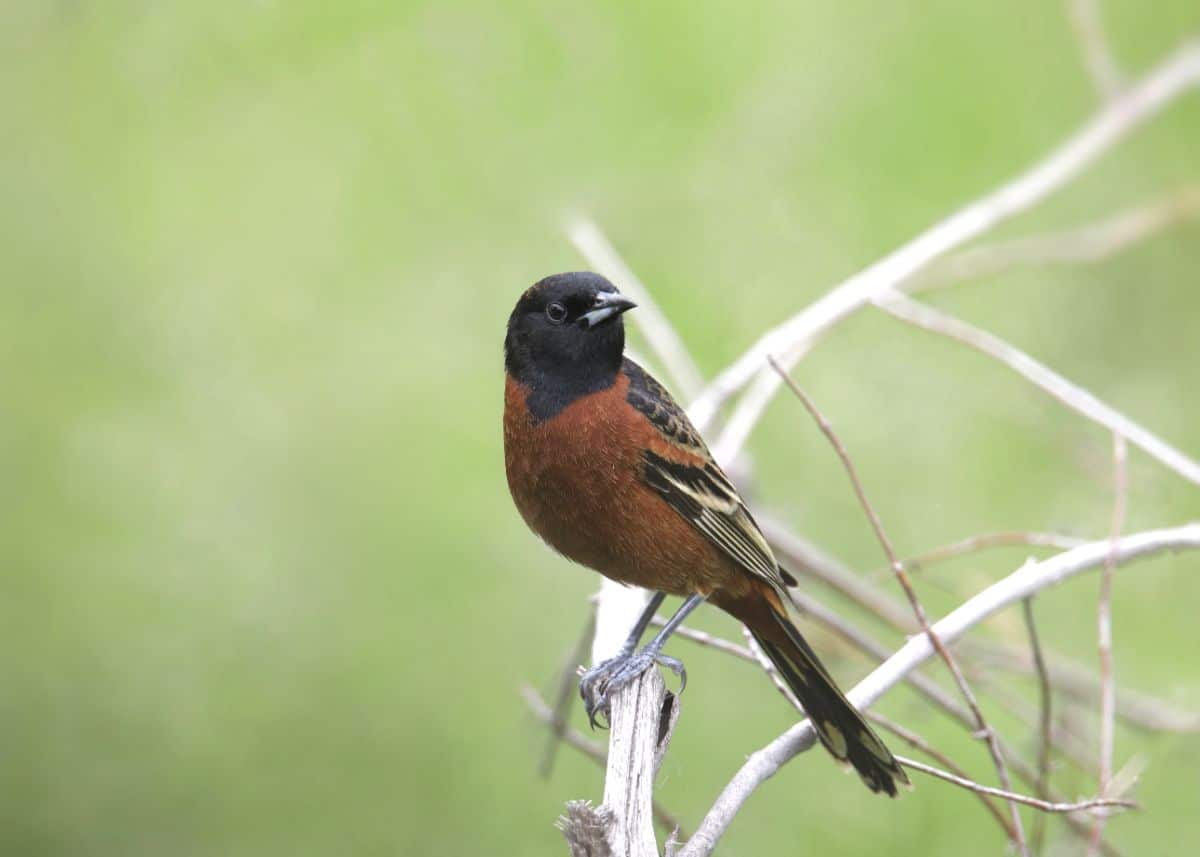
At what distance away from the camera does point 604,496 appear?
3.87 m

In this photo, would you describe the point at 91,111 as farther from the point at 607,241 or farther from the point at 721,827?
the point at 721,827

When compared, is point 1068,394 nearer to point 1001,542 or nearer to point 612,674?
point 1001,542

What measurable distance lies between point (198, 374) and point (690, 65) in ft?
9.17

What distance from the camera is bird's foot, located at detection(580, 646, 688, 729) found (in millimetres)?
3439

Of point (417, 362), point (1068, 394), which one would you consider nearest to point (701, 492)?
point (1068, 394)

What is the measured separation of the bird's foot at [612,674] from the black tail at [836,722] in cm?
30

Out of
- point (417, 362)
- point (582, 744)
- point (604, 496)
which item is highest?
point (417, 362)

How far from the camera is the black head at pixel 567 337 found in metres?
3.89

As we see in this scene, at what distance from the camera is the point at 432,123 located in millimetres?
7168

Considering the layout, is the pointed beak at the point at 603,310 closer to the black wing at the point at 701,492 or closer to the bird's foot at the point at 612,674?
the black wing at the point at 701,492

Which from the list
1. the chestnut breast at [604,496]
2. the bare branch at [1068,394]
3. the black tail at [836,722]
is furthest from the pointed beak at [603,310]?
the black tail at [836,722]

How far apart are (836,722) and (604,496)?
81cm

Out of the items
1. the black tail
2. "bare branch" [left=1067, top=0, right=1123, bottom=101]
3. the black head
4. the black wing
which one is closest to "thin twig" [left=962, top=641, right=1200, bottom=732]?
the black tail

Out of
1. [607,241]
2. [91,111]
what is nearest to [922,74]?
[607,241]
